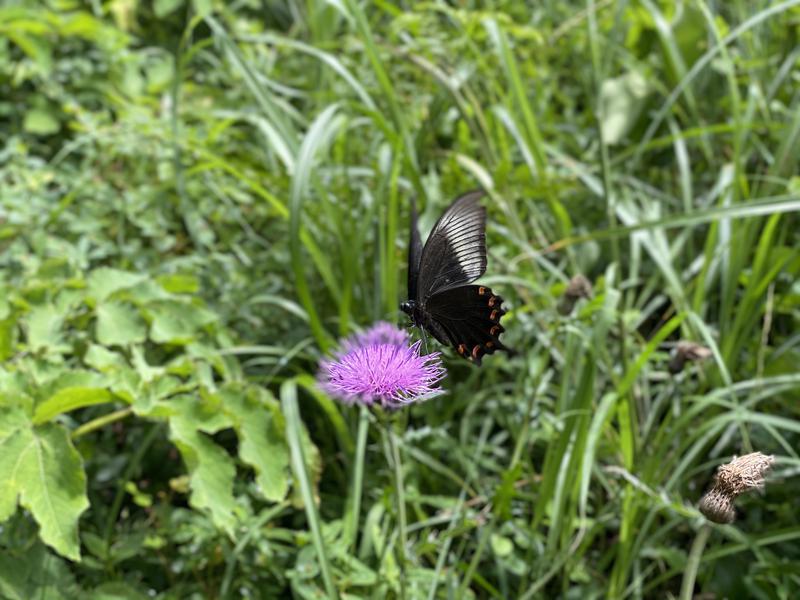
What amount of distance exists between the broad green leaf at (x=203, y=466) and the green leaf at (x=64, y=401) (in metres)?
0.16

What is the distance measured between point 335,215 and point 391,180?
0.19 metres

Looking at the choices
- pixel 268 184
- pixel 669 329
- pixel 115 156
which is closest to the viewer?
pixel 669 329

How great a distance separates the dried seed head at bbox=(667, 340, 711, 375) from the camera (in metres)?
1.86

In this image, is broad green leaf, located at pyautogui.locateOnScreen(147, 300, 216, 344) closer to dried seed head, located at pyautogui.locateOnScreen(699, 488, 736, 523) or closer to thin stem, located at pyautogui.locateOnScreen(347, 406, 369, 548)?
thin stem, located at pyautogui.locateOnScreen(347, 406, 369, 548)

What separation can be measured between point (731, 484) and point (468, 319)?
17.7 inches

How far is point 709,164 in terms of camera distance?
2.89 meters

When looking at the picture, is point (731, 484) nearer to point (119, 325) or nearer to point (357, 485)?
point (357, 485)

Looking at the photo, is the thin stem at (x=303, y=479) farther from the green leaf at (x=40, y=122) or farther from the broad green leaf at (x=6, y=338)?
the green leaf at (x=40, y=122)

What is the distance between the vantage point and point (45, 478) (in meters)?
1.60

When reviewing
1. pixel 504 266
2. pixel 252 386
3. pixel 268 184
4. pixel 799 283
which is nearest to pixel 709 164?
pixel 799 283

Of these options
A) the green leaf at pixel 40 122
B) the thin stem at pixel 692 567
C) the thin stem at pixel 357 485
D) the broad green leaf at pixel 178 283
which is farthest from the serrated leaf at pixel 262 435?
the green leaf at pixel 40 122

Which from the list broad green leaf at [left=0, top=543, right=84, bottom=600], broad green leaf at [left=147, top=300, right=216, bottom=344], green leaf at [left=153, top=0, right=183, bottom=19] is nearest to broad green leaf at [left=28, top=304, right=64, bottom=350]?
broad green leaf at [left=147, top=300, right=216, bottom=344]

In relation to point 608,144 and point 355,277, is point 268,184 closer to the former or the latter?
point 355,277

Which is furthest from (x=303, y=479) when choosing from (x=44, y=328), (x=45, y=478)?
(x=44, y=328)
